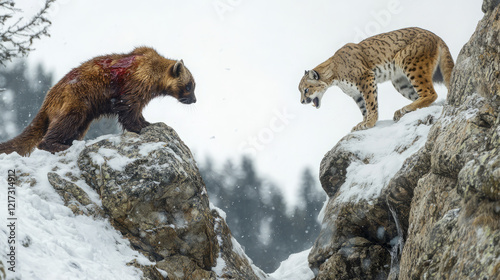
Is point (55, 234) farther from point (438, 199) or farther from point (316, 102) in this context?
point (316, 102)

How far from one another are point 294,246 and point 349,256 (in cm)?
1797

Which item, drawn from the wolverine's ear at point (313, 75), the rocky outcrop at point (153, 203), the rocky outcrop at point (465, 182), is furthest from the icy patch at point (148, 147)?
the wolverine's ear at point (313, 75)

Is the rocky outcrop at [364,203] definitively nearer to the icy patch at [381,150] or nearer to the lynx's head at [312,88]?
the icy patch at [381,150]

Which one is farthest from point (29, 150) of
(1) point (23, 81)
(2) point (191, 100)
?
(1) point (23, 81)

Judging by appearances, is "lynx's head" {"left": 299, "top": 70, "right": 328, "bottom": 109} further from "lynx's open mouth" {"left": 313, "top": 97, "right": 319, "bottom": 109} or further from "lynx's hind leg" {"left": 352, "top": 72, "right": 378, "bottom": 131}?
"lynx's hind leg" {"left": 352, "top": 72, "right": 378, "bottom": 131}

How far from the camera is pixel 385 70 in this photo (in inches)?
428

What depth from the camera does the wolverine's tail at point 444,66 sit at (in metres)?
9.95

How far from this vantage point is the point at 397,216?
7.31 meters

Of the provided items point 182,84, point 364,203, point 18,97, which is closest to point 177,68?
point 182,84

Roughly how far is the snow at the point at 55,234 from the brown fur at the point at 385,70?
5.81 m

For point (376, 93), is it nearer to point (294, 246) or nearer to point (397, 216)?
point (397, 216)

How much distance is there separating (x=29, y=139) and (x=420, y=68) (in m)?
7.65

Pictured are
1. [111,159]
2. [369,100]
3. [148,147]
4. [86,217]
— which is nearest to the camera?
[86,217]

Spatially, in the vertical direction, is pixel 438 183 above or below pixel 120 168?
below
